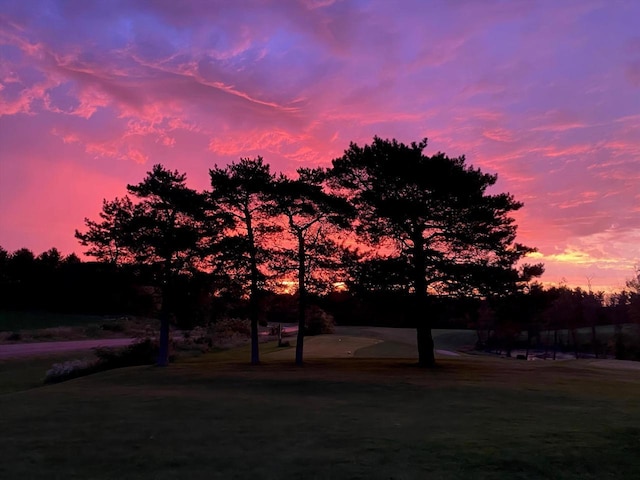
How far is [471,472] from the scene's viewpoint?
306 inches

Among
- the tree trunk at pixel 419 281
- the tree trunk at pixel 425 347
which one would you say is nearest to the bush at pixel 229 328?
the tree trunk at pixel 425 347

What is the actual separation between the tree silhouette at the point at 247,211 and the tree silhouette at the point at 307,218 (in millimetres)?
1278

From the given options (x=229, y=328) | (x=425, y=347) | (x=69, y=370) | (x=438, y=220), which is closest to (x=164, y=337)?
(x=69, y=370)

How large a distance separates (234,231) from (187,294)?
547 centimetres

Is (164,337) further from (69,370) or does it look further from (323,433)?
(323,433)

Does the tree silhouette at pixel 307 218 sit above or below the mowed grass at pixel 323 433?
above

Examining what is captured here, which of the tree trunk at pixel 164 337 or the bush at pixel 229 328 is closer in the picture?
the tree trunk at pixel 164 337

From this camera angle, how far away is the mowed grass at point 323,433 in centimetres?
803

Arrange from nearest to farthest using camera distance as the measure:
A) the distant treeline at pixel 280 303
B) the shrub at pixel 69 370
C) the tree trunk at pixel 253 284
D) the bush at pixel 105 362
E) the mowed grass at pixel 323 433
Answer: the mowed grass at pixel 323 433 < the shrub at pixel 69 370 < the bush at pixel 105 362 < the distant treeline at pixel 280 303 < the tree trunk at pixel 253 284

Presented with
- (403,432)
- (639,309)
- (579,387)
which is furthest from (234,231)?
(639,309)

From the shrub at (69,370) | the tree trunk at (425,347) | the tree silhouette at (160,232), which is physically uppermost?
the tree silhouette at (160,232)

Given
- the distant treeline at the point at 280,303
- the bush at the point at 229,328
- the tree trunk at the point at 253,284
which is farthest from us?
the bush at the point at 229,328

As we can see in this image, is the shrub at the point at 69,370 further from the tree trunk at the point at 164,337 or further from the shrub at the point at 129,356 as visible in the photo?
the tree trunk at the point at 164,337

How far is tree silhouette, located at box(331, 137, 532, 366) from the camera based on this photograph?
2997 centimetres
